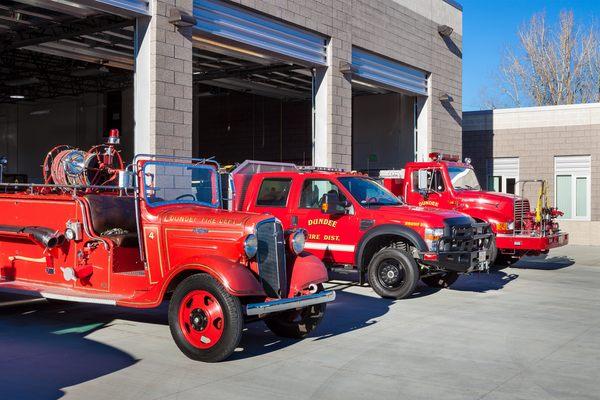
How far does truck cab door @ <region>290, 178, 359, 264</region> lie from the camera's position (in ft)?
37.3

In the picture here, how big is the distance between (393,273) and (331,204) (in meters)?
1.46

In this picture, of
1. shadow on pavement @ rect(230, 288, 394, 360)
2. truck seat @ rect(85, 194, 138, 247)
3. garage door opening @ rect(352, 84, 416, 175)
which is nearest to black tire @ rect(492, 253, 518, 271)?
shadow on pavement @ rect(230, 288, 394, 360)

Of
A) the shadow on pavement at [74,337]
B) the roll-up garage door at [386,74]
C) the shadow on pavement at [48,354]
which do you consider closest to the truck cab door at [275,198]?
the shadow on pavement at [74,337]

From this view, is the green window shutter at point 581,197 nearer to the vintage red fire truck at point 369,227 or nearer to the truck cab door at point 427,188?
the truck cab door at point 427,188

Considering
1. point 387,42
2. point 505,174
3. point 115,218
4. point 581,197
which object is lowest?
point 115,218

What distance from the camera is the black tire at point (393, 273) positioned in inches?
420

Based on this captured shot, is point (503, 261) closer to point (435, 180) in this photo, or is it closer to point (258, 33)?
point (435, 180)

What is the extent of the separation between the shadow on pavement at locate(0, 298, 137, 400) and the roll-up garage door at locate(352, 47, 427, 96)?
11.6 m

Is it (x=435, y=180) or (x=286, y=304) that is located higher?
(x=435, y=180)

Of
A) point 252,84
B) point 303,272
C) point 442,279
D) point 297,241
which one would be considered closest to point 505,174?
point 252,84

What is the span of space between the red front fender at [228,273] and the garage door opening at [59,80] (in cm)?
820

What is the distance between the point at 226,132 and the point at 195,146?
2.46m

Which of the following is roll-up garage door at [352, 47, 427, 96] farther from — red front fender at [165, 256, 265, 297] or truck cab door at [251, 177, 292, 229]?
red front fender at [165, 256, 265, 297]

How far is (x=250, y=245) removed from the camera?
6898 millimetres
